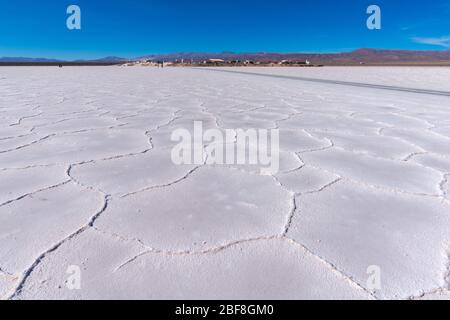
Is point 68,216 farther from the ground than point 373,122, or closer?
closer

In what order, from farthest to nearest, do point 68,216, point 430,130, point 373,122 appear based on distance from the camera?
1. point 373,122
2. point 430,130
3. point 68,216

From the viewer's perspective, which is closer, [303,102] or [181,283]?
[181,283]

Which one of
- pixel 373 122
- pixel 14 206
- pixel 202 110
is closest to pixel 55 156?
pixel 14 206

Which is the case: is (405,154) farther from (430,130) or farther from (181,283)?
(181,283)
